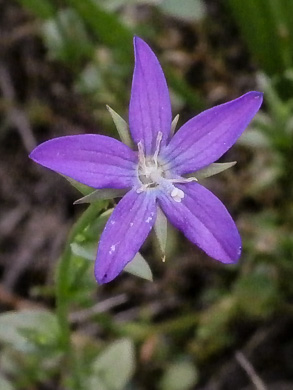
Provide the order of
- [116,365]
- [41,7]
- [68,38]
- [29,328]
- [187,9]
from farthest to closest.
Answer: [68,38] → [41,7] → [187,9] → [116,365] → [29,328]

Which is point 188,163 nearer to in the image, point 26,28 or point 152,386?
point 152,386

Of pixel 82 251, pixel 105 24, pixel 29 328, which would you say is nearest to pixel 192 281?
pixel 29 328

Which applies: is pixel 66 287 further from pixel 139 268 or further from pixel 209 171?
pixel 209 171

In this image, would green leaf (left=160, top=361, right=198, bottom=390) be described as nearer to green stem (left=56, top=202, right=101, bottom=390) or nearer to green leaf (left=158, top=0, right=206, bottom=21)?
green stem (left=56, top=202, right=101, bottom=390)

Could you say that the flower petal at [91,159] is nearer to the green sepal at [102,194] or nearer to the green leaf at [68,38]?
the green sepal at [102,194]

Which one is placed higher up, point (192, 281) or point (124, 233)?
point (124, 233)

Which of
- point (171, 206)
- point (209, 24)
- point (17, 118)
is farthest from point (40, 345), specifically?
point (209, 24)

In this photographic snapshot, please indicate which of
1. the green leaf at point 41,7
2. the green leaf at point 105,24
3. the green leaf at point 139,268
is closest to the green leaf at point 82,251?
the green leaf at point 139,268
